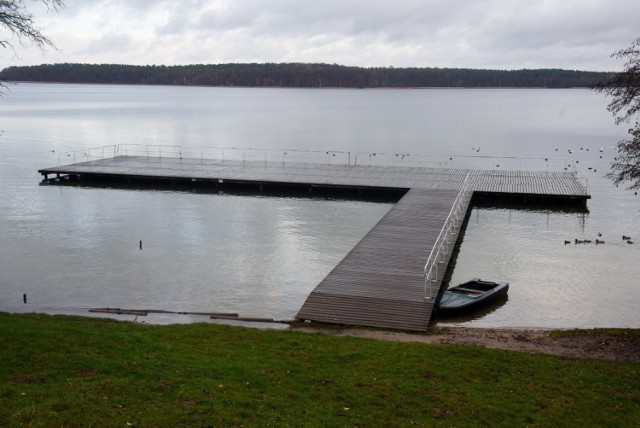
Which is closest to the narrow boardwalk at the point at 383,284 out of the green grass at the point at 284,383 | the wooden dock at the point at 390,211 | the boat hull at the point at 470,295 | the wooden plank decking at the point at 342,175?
the wooden dock at the point at 390,211

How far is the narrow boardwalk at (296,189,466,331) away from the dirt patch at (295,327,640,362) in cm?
81

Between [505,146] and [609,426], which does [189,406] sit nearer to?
[609,426]

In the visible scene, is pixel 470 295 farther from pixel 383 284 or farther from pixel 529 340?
pixel 529 340

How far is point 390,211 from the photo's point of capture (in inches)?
1388

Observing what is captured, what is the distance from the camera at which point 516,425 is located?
11102 mm

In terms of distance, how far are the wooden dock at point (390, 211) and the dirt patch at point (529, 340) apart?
85cm

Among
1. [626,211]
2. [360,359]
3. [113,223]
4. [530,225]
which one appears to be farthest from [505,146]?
[360,359]

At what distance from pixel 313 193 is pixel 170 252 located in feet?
57.0

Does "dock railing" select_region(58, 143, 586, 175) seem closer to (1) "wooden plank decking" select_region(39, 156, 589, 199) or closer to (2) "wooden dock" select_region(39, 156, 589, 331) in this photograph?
(1) "wooden plank decking" select_region(39, 156, 589, 199)

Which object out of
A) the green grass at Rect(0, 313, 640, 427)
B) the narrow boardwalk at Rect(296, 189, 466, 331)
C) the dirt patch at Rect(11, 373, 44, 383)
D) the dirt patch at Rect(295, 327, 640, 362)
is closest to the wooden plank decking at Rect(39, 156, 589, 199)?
the narrow boardwalk at Rect(296, 189, 466, 331)

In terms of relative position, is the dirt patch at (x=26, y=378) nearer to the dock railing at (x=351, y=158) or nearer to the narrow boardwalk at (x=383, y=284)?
the narrow boardwalk at (x=383, y=284)

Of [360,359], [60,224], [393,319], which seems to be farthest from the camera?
[60,224]

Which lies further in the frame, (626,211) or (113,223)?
(626,211)

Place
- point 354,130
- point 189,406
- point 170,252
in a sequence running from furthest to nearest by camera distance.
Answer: point 354,130
point 170,252
point 189,406
